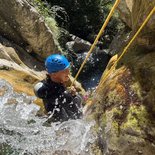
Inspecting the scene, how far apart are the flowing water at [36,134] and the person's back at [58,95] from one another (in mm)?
191

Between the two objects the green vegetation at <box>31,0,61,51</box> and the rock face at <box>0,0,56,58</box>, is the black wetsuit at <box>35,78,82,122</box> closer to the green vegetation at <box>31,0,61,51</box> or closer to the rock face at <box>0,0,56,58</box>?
the rock face at <box>0,0,56,58</box>

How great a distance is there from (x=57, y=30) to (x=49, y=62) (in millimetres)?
7481

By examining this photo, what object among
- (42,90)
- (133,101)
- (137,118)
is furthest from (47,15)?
(137,118)

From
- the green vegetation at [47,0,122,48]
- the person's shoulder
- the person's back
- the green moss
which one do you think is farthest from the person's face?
the green vegetation at [47,0,122,48]

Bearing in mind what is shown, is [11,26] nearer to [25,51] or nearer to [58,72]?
[25,51]

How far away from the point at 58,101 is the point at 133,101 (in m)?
1.35

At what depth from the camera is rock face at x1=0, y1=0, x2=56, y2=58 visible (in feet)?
31.6

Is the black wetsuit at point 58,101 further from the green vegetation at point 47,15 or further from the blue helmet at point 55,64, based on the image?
Result: the green vegetation at point 47,15

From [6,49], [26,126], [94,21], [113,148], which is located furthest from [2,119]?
[94,21]

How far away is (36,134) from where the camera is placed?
16.5ft

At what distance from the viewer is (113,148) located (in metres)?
3.80

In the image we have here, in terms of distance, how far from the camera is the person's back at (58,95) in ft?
16.2

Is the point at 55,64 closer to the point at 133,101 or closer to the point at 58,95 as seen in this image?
the point at 58,95

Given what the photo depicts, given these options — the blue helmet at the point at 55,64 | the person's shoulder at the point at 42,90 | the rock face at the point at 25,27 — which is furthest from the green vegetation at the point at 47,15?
the person's shoulder at the point at 42,90
